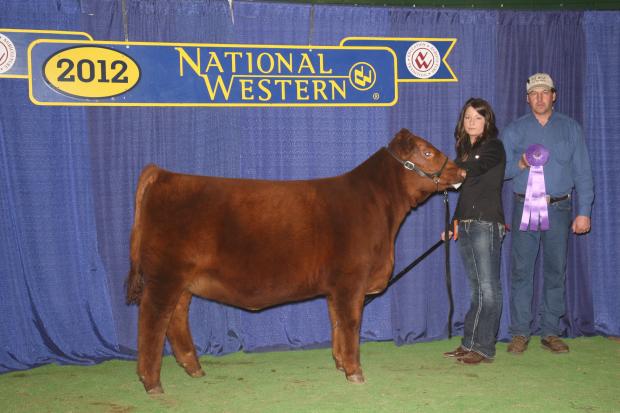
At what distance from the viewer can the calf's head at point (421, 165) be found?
4688 mm

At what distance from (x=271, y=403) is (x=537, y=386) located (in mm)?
1844

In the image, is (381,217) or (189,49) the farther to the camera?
(189,49)

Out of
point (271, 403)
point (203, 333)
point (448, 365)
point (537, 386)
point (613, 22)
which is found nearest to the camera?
point (271, 403)

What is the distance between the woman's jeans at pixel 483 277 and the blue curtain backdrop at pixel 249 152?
0.75 m

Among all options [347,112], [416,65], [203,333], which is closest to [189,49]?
[347,112]

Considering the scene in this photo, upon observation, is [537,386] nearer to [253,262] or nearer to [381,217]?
[381,217]

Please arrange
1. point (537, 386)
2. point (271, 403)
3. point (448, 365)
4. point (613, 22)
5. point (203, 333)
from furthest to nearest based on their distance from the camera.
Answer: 1. point (613, 22)
2. point (203, 333)
3. point (448, 365)
4. point (537, 386)
5. point (271, 403)

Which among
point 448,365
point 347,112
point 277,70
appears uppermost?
point 277,70

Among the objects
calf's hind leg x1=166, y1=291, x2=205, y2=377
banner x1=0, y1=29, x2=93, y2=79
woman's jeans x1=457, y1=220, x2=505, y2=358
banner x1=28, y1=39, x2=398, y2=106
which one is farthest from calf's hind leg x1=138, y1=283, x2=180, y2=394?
woman's jeans x1=457, y1=220, x2=505, y2=358

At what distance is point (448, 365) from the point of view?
201 inches

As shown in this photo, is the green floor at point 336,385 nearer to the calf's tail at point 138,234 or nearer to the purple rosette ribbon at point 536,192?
the calf's tail at point 138,234

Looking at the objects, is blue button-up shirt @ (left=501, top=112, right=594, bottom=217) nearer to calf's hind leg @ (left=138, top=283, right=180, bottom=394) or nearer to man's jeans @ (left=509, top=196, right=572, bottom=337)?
man's jeans @ (left=509, top=196, right=572, bottom=337)

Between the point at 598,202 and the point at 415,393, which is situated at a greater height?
the point at 598,202

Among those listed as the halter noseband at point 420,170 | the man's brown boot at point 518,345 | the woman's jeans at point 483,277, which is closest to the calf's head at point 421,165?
the halter noseband at point 420,170
